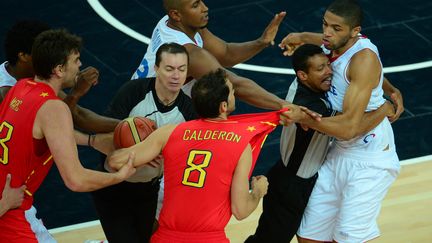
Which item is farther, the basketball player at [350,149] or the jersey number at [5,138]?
the basketball player at [350,149]

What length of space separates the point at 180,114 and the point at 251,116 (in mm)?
584

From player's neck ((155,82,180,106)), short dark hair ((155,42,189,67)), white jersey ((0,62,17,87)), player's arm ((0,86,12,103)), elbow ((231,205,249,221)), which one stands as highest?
short dark hair ((155,42,189,67))

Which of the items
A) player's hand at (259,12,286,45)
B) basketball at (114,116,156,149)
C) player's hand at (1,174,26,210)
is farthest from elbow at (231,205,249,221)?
player's hand at (259,12,286,45)

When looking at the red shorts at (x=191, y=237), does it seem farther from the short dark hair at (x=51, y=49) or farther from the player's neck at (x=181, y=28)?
the player's neck at (x=181, y=28)

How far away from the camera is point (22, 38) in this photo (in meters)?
7.52

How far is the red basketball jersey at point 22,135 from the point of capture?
6.91 metres

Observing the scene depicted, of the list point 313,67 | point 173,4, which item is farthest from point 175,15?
point 313,67

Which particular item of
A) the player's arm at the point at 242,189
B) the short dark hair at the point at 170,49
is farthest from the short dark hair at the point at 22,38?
the player's arm at the point at 242,189

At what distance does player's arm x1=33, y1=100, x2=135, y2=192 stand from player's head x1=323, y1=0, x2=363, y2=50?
201 cm

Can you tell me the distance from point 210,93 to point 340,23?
1.39 metres

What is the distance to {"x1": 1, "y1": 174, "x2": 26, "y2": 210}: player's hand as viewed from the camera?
7.05m

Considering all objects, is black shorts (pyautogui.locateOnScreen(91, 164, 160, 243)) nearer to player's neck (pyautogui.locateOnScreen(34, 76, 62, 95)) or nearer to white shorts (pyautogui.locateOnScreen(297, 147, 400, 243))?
player's neck (pyautogui.locateOnScreen(34, 76, 62, 95))

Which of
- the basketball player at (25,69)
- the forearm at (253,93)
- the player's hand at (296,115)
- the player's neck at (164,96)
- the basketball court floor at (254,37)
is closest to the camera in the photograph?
the player's hand at (296,115)

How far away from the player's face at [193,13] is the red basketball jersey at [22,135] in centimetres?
172
